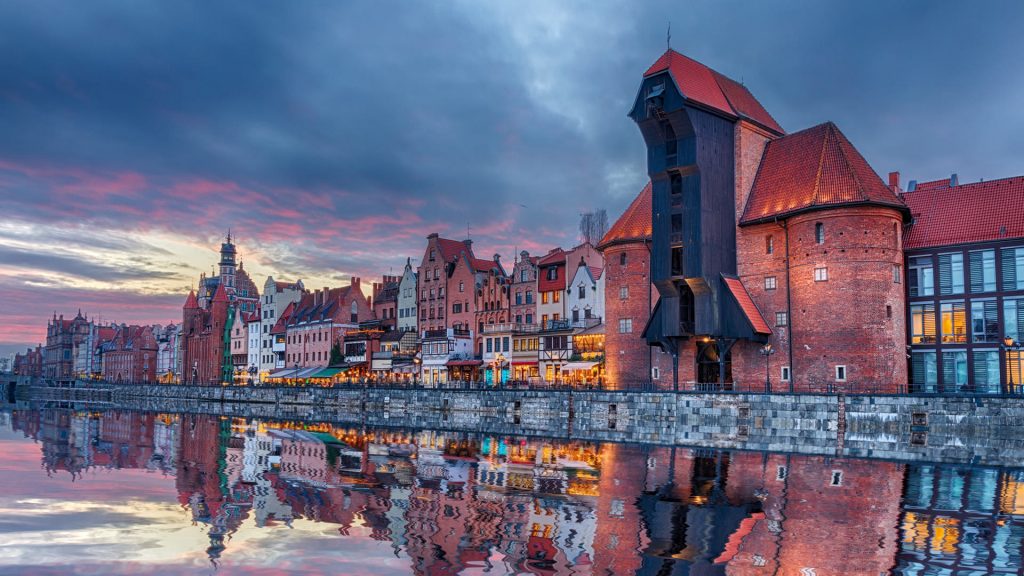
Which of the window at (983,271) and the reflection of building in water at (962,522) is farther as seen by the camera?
the window at (983,271)

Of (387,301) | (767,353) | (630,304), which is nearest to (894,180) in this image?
(767,353)

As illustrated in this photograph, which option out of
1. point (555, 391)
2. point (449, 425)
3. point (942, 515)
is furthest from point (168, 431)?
point (942, 515)

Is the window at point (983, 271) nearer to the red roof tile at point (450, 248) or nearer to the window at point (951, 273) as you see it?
the window at point (951, 273)

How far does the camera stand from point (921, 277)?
164 ft

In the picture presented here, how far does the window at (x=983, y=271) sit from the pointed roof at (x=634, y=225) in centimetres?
2038

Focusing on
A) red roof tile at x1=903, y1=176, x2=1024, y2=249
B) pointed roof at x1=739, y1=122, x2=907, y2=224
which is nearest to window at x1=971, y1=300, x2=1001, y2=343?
red roof tile at x1=903, y1=176, x2=1024, y2=249

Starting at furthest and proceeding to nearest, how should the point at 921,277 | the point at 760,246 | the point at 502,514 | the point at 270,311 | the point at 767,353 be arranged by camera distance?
1. the point at 270,311
2. the point at 760,246
3. the point at 767,353
4. the point at 921,277
5. the point at 502,514

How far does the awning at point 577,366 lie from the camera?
→ 224ft

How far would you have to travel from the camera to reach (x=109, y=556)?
16.7 m

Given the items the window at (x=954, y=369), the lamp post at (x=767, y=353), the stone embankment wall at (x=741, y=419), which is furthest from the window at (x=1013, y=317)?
the lamp post at (x=767, y=353)

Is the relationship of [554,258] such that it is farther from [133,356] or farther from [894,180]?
[133,356]

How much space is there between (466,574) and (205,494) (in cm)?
1279

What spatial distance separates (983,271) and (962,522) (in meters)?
32.0

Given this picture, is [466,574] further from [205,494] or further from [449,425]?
[449,425]
